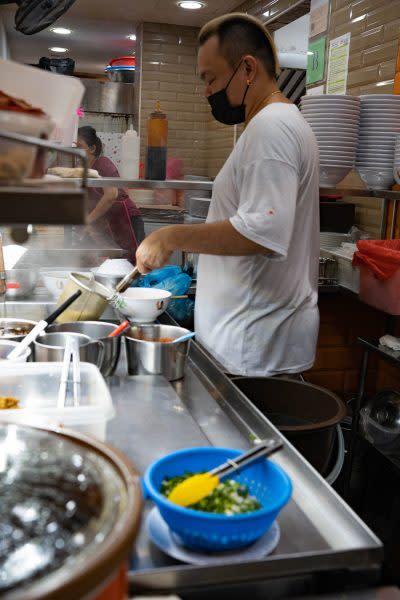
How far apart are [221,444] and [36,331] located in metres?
0.69

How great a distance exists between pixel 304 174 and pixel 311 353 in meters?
0.72

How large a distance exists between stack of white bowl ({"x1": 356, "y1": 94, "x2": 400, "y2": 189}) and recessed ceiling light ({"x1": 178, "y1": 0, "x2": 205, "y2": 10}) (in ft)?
12.0

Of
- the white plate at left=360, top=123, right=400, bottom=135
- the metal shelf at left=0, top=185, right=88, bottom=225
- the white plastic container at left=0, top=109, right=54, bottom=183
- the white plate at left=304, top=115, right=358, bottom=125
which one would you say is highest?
the white plate at left=304, top=115, right=358, bottom=125

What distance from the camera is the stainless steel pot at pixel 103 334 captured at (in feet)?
6.04

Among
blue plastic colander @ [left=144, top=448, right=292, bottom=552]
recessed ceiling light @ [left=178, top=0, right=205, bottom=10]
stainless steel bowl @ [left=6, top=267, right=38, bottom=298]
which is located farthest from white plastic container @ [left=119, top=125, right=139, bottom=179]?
recessed ceiling light @ [left=178, top=0, right=205, bottom=10]

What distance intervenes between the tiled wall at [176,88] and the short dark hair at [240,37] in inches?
176

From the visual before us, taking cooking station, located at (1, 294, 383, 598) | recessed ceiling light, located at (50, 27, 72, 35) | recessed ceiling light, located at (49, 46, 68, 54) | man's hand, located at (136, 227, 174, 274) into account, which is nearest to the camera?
cooking station, located at (1, 294, 383, 598)

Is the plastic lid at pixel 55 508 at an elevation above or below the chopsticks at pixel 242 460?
above

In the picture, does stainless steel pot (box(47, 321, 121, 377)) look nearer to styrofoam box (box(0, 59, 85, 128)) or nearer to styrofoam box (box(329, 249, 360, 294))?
styrofoam box (box(0, 59, 85, 128))

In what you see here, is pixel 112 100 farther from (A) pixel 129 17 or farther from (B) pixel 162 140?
(B) pixel 162 140

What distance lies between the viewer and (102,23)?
289 inches

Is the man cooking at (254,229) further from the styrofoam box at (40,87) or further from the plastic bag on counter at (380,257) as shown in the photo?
the styrofoam box at (40,87)

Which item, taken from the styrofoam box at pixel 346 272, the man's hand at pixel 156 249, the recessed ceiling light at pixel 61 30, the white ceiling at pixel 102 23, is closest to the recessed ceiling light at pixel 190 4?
the white ceiling at pixel 102 23

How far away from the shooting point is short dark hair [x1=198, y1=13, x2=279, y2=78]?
7.47 feet
